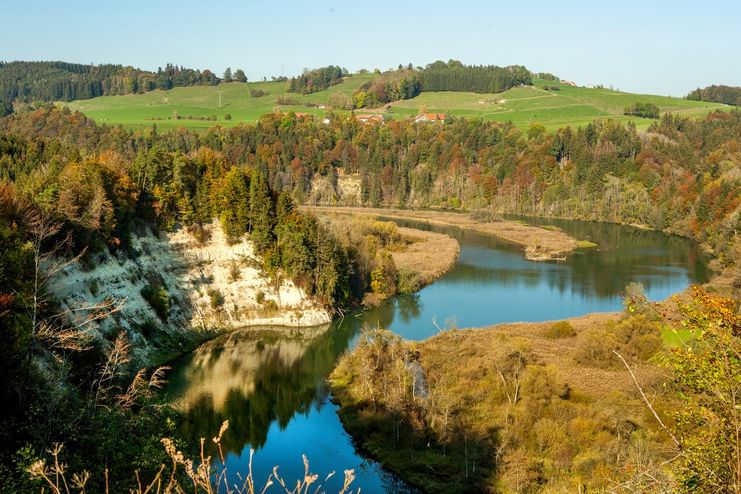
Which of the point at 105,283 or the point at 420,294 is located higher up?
the point at 105,283

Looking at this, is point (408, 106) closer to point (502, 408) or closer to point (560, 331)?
point (560, 331)

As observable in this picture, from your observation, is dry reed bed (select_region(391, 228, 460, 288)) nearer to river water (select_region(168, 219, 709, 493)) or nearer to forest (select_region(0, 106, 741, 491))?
river water (select_region(168, 219, 709, 493))

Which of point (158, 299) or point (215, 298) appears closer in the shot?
point (158, 299)

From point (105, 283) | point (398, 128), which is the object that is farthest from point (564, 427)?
point (398, 128)

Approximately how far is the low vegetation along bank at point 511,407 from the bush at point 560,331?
2.14 meters

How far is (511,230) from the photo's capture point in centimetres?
10188

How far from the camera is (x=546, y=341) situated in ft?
146

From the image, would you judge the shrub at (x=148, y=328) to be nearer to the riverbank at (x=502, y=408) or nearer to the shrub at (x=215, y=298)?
the shrub at (x=215, y=298)

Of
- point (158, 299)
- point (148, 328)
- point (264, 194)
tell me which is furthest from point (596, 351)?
point (158, 299)

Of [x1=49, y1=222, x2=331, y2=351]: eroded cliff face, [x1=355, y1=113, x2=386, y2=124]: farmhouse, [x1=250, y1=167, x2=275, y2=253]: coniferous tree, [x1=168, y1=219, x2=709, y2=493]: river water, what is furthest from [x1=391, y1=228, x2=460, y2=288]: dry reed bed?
[x1=355, y1=113, x2=386, y2=124]: farmhouse

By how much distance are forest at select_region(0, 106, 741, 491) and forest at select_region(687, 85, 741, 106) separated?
56.8 metres

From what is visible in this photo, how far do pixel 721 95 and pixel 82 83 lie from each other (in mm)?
193607

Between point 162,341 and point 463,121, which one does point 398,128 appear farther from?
point 162,341

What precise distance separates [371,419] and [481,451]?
631 cm
